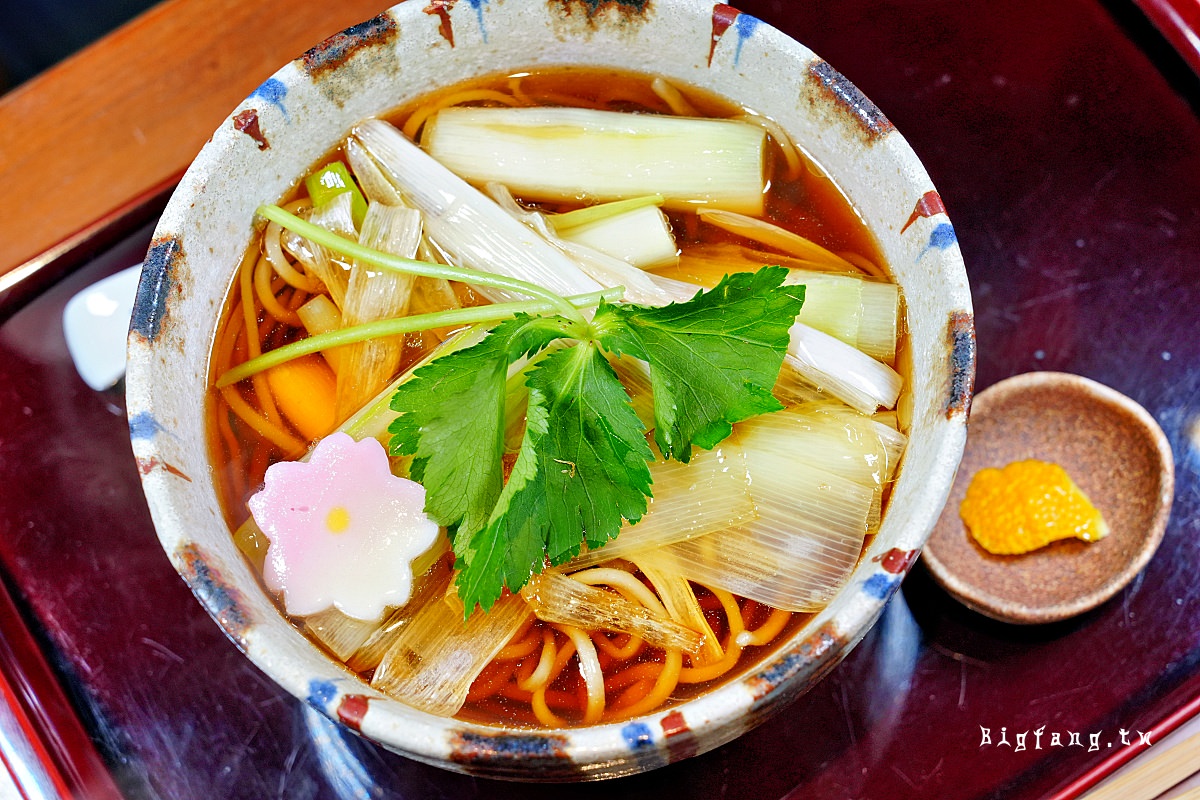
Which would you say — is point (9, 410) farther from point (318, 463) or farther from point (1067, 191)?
point (1067, 191)

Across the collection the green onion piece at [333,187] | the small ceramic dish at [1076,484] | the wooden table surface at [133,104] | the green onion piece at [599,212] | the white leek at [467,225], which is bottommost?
the small ceramic dish at [1076,484]

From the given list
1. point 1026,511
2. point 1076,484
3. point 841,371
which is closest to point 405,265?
point 841,371

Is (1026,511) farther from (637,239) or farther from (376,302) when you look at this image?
(376,302)

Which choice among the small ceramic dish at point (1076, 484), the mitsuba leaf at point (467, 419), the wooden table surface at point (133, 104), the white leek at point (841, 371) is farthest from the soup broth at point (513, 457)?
the wooden table surface at point (133, 104)

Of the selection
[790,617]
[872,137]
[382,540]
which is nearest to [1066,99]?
[872,137]

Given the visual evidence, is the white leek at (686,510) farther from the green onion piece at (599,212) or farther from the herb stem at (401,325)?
the green onion piece at (599,212)

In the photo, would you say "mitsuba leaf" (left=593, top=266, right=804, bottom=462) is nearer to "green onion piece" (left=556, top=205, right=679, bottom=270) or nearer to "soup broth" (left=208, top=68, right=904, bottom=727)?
"soup broth" (left=208, top=68, right=904, bottom=727)
